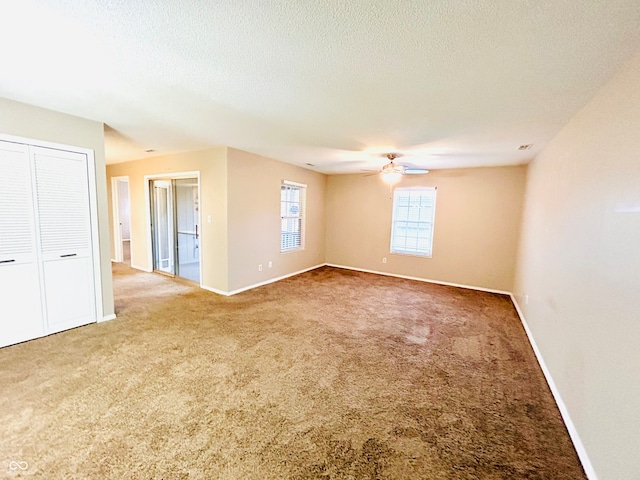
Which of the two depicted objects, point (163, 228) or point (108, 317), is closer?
point (108, 317)

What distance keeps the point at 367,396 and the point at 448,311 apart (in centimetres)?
261

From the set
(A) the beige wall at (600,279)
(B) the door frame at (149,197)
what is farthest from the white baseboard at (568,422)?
(B) the door frame at (149,197)

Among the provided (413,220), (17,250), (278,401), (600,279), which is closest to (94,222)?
(17,250)

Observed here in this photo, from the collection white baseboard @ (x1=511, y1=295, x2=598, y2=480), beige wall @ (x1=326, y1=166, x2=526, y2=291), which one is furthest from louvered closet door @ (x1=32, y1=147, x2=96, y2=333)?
beige wall @ (x1=326, y1=166, x2=526, y2=291)

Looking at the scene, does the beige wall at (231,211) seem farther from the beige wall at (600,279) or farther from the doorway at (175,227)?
the beige wall at (600,279)

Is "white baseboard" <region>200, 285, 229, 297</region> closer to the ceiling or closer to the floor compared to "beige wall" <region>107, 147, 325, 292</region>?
closer to the floor

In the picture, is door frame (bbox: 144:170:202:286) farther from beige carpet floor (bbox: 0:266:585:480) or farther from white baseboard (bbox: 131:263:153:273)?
beige carpet floor (bbox: 0:266:585:480)

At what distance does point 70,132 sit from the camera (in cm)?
308

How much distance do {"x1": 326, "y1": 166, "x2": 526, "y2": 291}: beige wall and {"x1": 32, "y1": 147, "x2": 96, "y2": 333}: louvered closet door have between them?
202 inches

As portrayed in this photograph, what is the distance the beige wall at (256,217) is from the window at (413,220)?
6.96 feet

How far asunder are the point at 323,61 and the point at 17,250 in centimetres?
352

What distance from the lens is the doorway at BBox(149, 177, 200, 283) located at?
552cm

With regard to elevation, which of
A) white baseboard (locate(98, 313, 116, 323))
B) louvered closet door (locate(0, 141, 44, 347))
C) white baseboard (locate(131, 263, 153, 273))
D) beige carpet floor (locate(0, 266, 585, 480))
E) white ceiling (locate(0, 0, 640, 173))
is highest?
white ceiling (locate(0, 0, 640, 173))

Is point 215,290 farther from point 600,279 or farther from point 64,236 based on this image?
point 600,279
